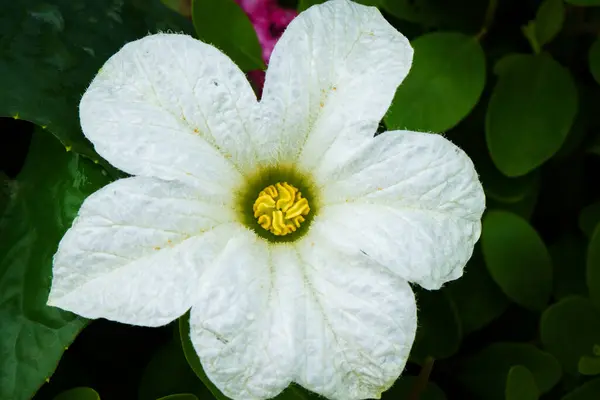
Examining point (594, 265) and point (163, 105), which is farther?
point (594, 265)

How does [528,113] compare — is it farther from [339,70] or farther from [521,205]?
[339,70]

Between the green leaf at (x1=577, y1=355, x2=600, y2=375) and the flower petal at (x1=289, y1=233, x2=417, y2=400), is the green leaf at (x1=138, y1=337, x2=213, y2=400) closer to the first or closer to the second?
the flower petal at (x1=289, y1=233, x2=417, y2=400)

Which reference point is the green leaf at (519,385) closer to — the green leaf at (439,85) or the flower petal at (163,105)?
the green leaf at (439,85)

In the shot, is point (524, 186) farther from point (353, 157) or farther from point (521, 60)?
point (353, 157)

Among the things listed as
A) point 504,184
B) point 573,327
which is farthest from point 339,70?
point 573,327

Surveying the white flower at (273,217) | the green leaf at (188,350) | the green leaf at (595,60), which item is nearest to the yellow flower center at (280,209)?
the white flower at (273,217)

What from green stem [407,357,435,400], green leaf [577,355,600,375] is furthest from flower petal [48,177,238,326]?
green leaf [577,355,600,375]
